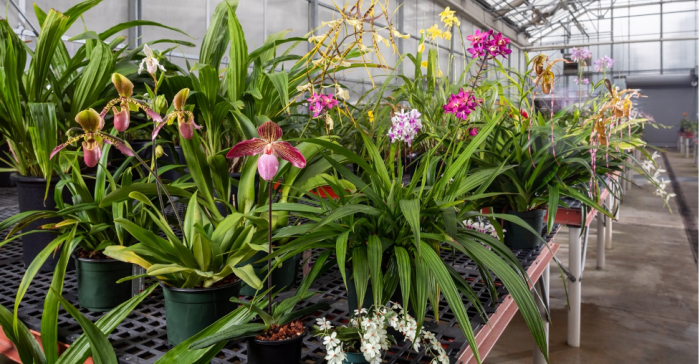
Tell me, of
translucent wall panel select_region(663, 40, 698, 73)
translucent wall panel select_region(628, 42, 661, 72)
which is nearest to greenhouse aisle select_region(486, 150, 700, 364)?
translucent wall panel select_region(628, 42, 661, 72)

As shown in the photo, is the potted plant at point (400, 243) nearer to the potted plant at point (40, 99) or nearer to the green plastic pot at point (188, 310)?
the green plastic pot at point (188, 310)

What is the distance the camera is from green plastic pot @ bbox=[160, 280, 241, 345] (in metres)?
0.73

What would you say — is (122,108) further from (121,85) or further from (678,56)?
(678,56)

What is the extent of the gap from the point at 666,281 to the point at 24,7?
180 inches

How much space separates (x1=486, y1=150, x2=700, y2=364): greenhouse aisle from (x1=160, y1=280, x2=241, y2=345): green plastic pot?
1.86 meters

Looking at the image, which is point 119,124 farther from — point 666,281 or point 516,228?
point 666,281

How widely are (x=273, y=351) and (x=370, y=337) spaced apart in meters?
0.13

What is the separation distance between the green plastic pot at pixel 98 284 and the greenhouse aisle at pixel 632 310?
186 centimetres

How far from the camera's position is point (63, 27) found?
42.6 inches

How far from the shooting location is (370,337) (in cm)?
62

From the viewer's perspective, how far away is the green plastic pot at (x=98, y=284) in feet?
2.83

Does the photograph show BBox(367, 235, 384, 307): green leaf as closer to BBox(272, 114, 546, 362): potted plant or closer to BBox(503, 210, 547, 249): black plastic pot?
BBox(272, 114, 546, 362): potted plant

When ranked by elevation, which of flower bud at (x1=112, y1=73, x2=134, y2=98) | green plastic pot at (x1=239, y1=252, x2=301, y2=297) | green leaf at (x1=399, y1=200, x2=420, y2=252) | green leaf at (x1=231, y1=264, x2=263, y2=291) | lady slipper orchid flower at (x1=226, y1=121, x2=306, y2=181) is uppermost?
flower bud at (x1=112, y1=73, x2=134, y2=98)

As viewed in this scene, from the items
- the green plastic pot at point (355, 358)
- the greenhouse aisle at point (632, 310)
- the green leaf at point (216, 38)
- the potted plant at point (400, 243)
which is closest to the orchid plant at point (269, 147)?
the potted plant at point (400, 243)
